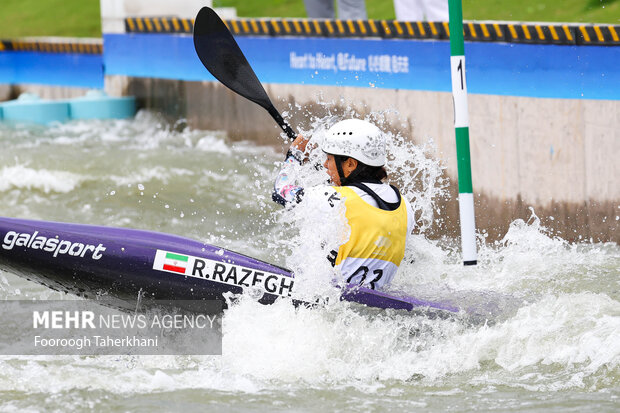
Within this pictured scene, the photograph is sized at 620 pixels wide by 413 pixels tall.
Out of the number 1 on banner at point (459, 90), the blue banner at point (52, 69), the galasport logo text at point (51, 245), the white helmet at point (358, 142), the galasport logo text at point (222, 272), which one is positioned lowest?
Result: the galasport logo text at point (222, 272)

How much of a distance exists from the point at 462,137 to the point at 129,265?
6.74 ft

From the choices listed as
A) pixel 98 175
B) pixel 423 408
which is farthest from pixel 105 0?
pixel 423 408

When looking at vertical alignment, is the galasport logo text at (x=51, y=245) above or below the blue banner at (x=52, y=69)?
below

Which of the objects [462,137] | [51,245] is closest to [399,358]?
[462,137]

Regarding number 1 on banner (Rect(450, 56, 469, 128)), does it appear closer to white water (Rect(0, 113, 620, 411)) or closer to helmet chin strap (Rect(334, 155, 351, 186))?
white water (Rect(0, 113, 620, 411))

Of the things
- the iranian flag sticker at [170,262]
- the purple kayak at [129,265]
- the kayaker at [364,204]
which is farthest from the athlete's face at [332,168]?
the iranian flag sticker at [170,262]

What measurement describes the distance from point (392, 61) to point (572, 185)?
2660 mm

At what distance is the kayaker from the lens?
510 centimetres

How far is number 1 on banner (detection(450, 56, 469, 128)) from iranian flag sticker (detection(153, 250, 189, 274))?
5.76 feet

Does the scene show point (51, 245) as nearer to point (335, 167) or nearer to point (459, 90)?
point (335, 167)

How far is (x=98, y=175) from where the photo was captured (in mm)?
11391

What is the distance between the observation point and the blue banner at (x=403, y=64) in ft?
26.5

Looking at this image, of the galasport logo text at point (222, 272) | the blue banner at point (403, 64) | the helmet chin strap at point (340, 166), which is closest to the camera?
the helmet chin strap at point (340, 166)

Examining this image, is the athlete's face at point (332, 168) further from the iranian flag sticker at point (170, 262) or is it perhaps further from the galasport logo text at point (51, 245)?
the galasport logo text at point (51, 245)
